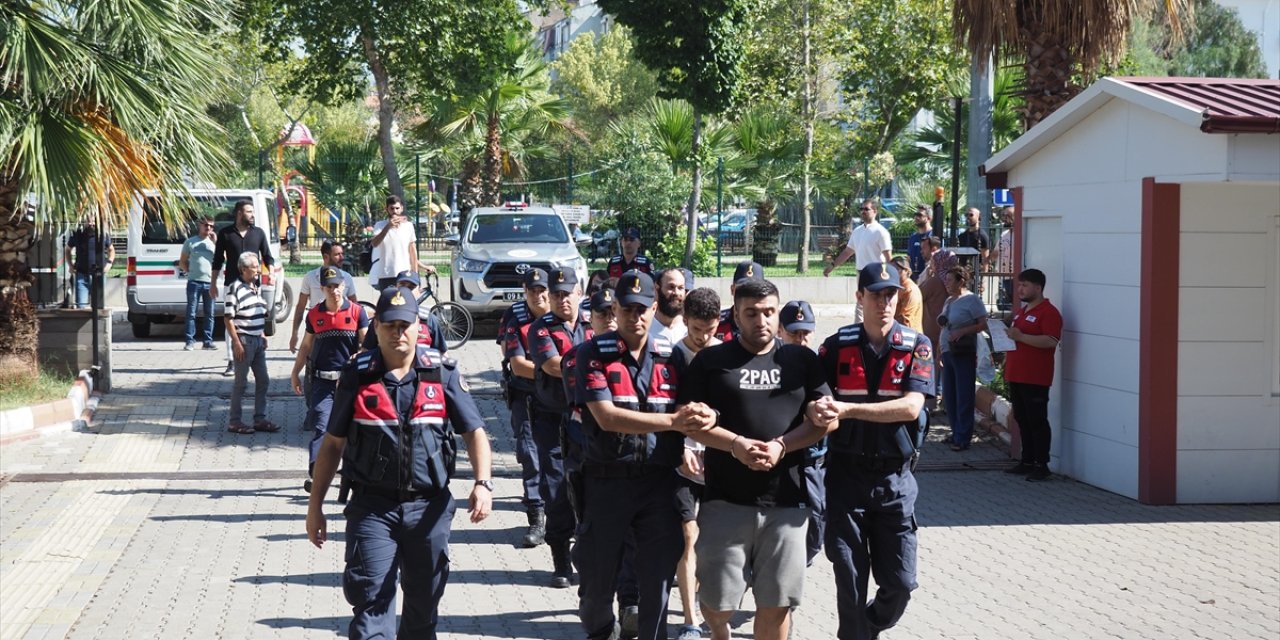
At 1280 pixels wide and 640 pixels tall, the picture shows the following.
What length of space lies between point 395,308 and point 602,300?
1.48 metres

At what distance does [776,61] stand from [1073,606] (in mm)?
25545

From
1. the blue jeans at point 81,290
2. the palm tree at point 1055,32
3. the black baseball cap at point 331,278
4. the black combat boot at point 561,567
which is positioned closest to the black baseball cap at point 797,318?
the black combat boot at point 561,567

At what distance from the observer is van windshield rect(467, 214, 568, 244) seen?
67.3 feet

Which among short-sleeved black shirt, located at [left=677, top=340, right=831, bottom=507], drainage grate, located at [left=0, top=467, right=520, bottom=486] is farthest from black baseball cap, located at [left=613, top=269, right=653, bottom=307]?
drainage grate, located at [left=0, top=467, right=520, bottom=486]

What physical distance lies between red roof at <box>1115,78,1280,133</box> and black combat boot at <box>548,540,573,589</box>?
199 inches

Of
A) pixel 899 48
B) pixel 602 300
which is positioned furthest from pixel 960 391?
pixel 899 48

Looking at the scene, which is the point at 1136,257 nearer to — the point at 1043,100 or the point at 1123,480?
the point at 1123,480

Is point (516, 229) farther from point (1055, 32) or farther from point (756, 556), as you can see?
point (756, 556)

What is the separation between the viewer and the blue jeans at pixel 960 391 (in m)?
12.0

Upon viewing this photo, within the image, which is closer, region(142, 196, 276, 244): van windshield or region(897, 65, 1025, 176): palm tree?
region(142, 196, 276, 244): van windshield

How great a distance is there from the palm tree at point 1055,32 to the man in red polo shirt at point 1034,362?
160 inches

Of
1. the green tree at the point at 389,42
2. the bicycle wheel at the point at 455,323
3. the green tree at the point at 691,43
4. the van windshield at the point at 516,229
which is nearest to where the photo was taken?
the bicycle wheel at the point at 455,323

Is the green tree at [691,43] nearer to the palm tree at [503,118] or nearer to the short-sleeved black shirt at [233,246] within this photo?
the short-sleeved black shirt at [233,246]

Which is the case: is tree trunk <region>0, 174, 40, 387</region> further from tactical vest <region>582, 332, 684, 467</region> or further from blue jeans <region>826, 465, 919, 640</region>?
blue jeans <region>826, 465, 919, 640</region>
